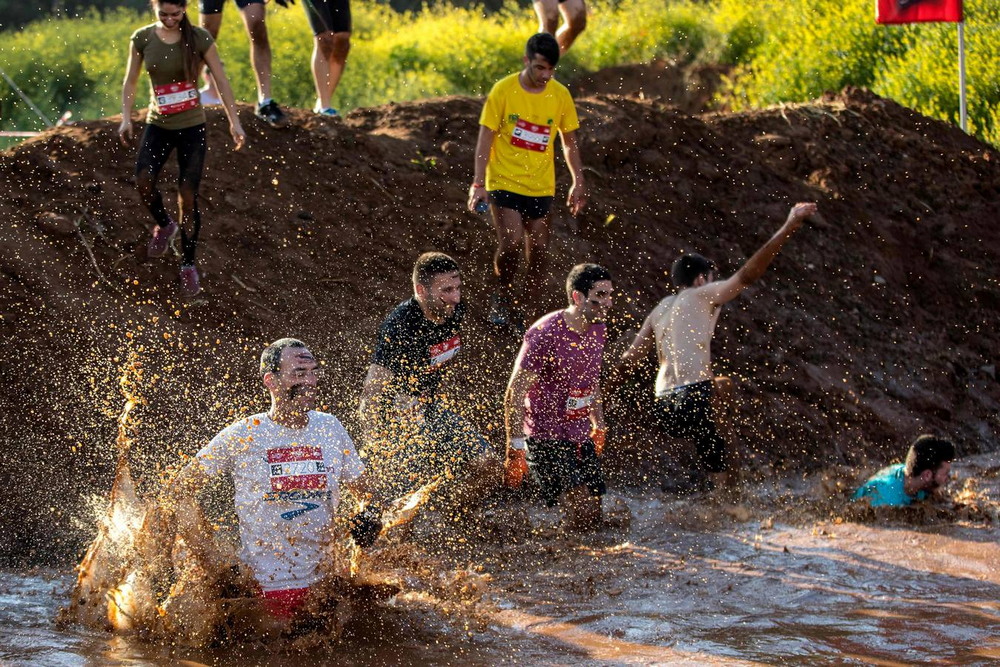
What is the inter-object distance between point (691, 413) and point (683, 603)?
161 cm

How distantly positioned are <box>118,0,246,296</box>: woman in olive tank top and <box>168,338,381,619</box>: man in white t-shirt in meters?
3.31

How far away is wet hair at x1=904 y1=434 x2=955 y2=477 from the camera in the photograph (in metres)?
8.70

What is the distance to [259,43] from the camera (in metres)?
11.1

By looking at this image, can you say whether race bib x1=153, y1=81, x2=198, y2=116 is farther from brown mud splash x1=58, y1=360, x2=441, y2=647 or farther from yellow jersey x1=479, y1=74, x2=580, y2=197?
brown mud splash x1=58, y1=360, x2=441, y2=647

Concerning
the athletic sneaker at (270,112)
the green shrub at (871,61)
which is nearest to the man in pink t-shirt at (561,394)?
the athletic sneaker at (270,112)

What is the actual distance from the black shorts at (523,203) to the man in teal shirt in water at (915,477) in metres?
2.82

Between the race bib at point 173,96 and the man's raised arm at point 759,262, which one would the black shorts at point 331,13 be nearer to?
the race bib at point 173,96

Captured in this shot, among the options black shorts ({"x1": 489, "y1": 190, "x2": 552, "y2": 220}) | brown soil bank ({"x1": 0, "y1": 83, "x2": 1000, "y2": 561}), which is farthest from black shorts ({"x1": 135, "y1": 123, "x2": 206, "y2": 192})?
black shorts ({"x1": 489, "y1": 190, "x2": 552, "y2": 220})

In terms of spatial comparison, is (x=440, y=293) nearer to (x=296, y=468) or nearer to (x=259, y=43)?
(x=296, y=468)

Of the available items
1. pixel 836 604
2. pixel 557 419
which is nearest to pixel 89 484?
pixel 557 419

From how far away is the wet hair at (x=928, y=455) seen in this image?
28.5 ft

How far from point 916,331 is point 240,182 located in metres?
6.18

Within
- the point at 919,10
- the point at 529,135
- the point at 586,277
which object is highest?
the point at 919,10

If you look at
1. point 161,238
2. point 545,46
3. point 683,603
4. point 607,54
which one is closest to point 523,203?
point 545,46
